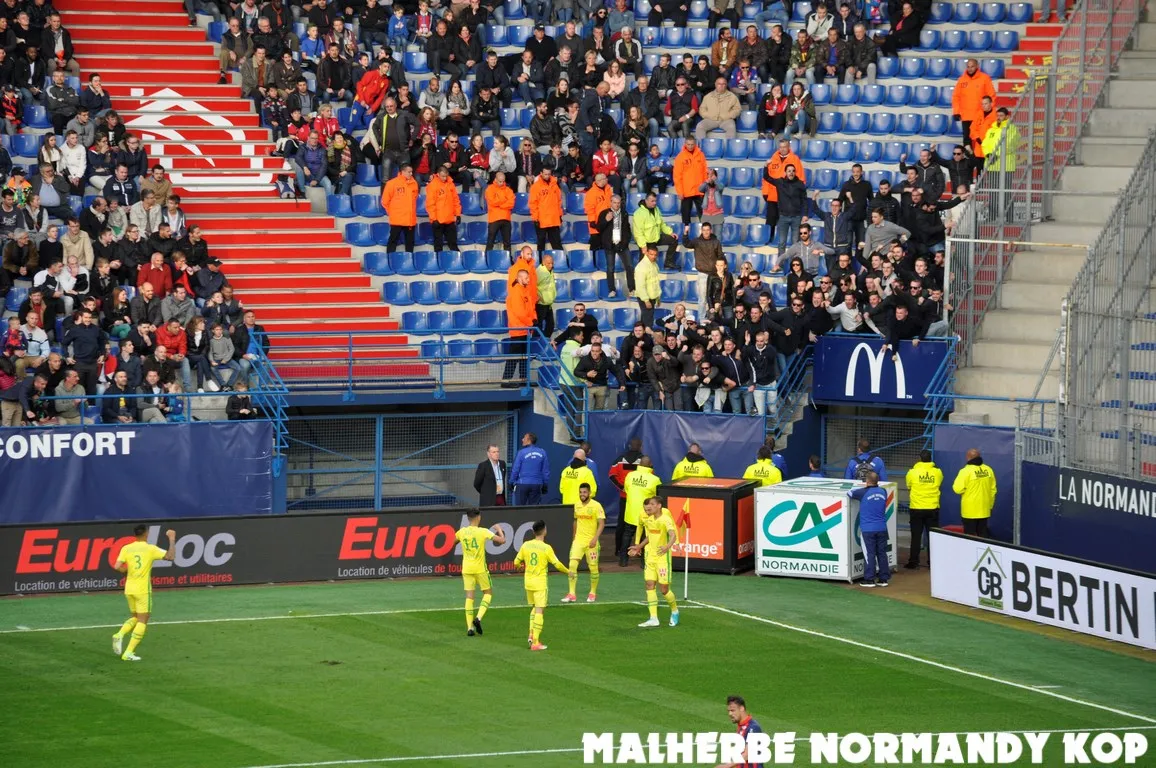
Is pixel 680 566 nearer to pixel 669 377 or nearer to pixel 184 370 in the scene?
pixel 669 377

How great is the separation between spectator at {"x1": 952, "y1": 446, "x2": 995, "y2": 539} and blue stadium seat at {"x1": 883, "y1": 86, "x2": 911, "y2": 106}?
37.0 feet

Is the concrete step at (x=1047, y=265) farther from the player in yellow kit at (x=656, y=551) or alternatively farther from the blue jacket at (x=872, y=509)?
the player in yellow kit at (x=656, y=551)

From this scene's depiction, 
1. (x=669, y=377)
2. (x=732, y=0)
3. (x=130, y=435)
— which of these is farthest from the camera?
(x=732, y=0)

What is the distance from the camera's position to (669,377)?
104 feet

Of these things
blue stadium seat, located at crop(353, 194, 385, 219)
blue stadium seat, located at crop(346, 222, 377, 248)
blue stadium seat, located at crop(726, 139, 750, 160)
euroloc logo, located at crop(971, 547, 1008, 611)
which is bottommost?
euroloc logo, located at crop(971, 547, 1008, 611)

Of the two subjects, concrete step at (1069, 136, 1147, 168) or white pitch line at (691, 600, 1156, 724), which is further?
concrete step at (1069, 136, 1147, 168)

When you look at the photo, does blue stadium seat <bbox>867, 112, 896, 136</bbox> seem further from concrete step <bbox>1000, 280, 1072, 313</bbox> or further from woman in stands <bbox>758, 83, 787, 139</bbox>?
concrete step <bbox>1000, 280, 1072, 313</bbox>

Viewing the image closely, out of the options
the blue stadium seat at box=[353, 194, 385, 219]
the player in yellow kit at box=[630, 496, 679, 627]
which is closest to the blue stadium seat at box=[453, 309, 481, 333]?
the blue stadium seat at box=[353, 194, 385, 219]

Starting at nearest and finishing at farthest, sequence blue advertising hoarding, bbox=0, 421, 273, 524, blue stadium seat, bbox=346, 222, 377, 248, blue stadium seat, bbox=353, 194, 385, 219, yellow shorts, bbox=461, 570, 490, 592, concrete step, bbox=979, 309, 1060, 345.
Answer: yellow shorts, bbox=461, 570, 490, 592
blue advertising hoarding, bbox=0, 421, 273, 524
concrete step, bbox=979, 309, 1060, 345
blue stadium seat, bbox=346, 222, 377, 248
blue stadium seat, bbox=353, 194, 385, 219

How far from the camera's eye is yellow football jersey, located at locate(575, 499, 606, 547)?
26078mm

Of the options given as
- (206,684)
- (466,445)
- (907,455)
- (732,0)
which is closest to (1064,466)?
(907,455)

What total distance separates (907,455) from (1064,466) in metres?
5.53

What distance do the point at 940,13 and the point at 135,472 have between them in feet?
65.9

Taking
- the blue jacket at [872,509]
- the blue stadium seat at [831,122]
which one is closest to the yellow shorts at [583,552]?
the blue jacket at [872,509]
